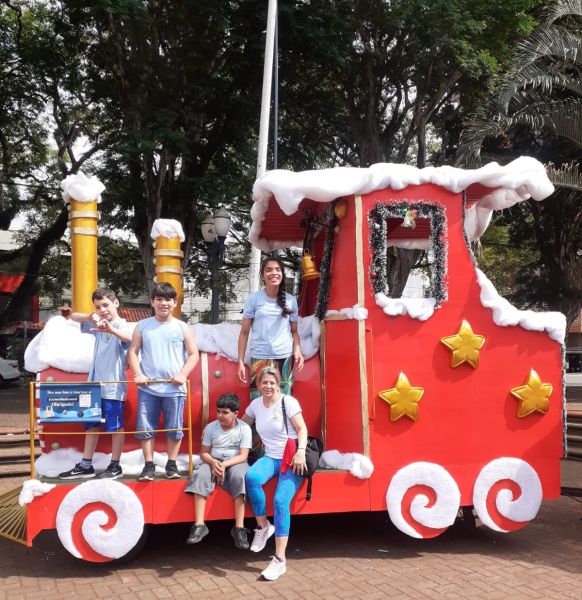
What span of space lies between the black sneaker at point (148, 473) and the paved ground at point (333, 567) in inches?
26.0

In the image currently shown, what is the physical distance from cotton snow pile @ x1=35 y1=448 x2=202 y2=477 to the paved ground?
26.4 inches

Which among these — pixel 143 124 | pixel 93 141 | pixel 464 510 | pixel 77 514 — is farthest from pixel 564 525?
pixel 93 141

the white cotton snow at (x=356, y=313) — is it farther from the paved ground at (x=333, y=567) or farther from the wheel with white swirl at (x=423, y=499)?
the paved ground at (x=333, y=567)

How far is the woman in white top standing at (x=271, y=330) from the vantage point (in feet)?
16.3

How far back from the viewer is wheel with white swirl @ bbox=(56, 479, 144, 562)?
4414 millimetres

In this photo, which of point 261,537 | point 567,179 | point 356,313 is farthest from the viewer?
point 567,179

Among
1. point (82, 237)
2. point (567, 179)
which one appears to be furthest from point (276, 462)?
point (567, 179)

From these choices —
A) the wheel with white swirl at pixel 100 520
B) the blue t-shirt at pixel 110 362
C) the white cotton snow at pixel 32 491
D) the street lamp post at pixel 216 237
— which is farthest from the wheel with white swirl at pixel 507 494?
the street lamp post at pixel 216 237

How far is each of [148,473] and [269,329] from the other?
54.0 inches

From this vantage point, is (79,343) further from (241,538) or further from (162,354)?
(241,538)

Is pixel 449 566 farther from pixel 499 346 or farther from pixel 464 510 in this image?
pixel 499 346

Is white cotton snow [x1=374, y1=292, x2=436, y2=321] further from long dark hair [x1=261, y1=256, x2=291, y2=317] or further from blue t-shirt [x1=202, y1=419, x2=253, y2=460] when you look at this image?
blue t-shirt [x1=202, y1=419, x2=253, y2=460]

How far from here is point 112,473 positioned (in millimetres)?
4664

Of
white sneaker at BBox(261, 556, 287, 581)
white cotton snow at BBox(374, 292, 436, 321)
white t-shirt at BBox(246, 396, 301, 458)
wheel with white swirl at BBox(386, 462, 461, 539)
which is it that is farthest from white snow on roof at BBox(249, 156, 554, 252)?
white sneaker at BBox(261, 556, 287, 581)
